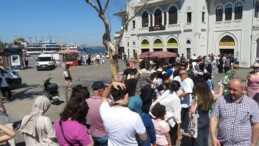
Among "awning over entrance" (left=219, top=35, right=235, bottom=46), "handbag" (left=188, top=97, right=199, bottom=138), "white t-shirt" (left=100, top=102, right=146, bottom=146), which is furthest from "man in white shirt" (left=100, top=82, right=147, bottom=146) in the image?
"awning over entrance" (left=219, top=35, right=235, bottom=46)

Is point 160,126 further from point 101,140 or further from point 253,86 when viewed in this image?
point 253,86

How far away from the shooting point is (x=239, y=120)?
345 centimetres

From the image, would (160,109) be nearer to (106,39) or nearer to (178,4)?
(106,39)

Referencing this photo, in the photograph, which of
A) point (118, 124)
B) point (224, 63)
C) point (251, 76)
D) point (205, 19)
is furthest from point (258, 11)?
point (118, 124)

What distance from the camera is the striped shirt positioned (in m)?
3.44

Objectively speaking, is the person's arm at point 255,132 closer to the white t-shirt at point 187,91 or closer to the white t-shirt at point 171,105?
the white t-shirt at point 171,105

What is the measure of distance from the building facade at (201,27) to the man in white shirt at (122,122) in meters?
21.3

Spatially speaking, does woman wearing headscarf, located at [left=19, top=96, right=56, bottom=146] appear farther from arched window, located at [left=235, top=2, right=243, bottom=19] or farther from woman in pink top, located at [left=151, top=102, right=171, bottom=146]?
arched window, located at [left=235, top=2, right=243, bottom=19]

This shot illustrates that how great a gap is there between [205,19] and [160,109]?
2982 cm

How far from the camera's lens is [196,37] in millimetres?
31312

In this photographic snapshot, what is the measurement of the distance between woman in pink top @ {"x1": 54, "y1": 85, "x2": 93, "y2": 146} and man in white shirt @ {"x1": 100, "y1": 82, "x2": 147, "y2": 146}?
1.04ft

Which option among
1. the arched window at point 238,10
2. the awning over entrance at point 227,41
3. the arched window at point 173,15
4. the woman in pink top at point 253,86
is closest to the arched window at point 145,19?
the arched window at point 173,15

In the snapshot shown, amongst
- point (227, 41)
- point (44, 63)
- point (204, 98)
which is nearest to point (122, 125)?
point (204, 98)

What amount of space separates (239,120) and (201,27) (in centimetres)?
2975
